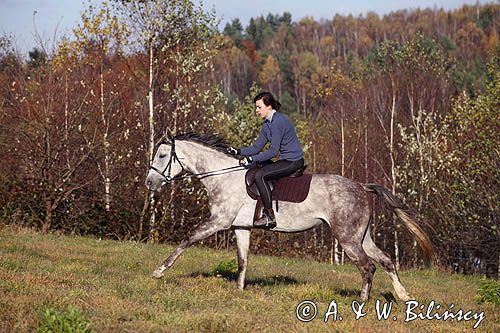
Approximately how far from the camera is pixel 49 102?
21266 millimetres

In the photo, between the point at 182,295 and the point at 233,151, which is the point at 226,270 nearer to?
the point at 233,151

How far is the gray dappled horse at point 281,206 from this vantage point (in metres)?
10.4

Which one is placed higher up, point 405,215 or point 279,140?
point 279,140

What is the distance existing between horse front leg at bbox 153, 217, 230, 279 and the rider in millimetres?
673

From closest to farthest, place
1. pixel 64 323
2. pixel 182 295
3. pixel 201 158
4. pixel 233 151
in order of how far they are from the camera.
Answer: pixel 64 323, pixel 182 295, pixel 233 151, pixel 201 158

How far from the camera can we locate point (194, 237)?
10719mm

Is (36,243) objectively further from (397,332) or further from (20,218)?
(397,332)

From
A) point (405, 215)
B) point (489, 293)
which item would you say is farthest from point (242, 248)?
point (489, 293)

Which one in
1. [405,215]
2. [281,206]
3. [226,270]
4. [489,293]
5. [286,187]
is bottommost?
[489,293]

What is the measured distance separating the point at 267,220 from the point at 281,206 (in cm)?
34

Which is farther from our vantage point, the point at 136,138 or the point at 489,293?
the point at 136,138

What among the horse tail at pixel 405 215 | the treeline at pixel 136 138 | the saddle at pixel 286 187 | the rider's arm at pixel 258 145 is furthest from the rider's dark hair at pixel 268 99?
the treeline at pixel 136 138

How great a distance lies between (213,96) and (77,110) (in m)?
5.34

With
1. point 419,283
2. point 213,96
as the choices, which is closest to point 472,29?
point 213,96
